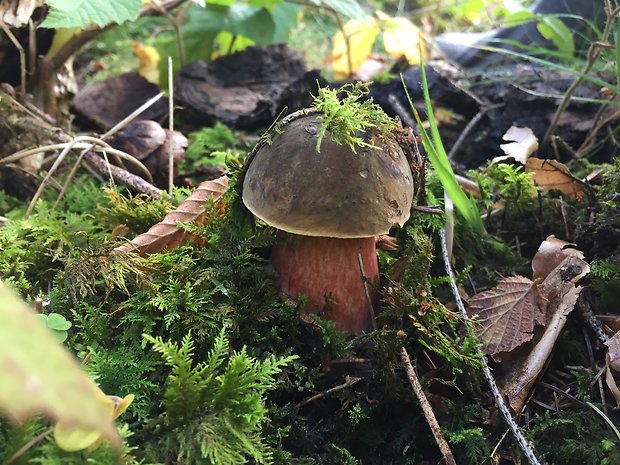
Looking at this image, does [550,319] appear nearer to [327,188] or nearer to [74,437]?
[327,188]

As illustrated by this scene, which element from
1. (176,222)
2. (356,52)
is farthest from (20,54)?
(356,52)

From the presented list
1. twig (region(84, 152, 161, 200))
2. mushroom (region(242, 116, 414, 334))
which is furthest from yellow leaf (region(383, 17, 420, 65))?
mushroom (region(242, 116, 414, 334))

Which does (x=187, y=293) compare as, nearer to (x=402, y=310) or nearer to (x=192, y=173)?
(x=402, y=310)

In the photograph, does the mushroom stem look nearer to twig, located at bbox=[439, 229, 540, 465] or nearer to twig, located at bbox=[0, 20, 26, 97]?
twig, located at bbox=[439, 229, 540, 465]

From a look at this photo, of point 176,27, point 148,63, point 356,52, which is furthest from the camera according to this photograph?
point 356,52

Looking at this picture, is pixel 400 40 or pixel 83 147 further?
pixel 400 40
